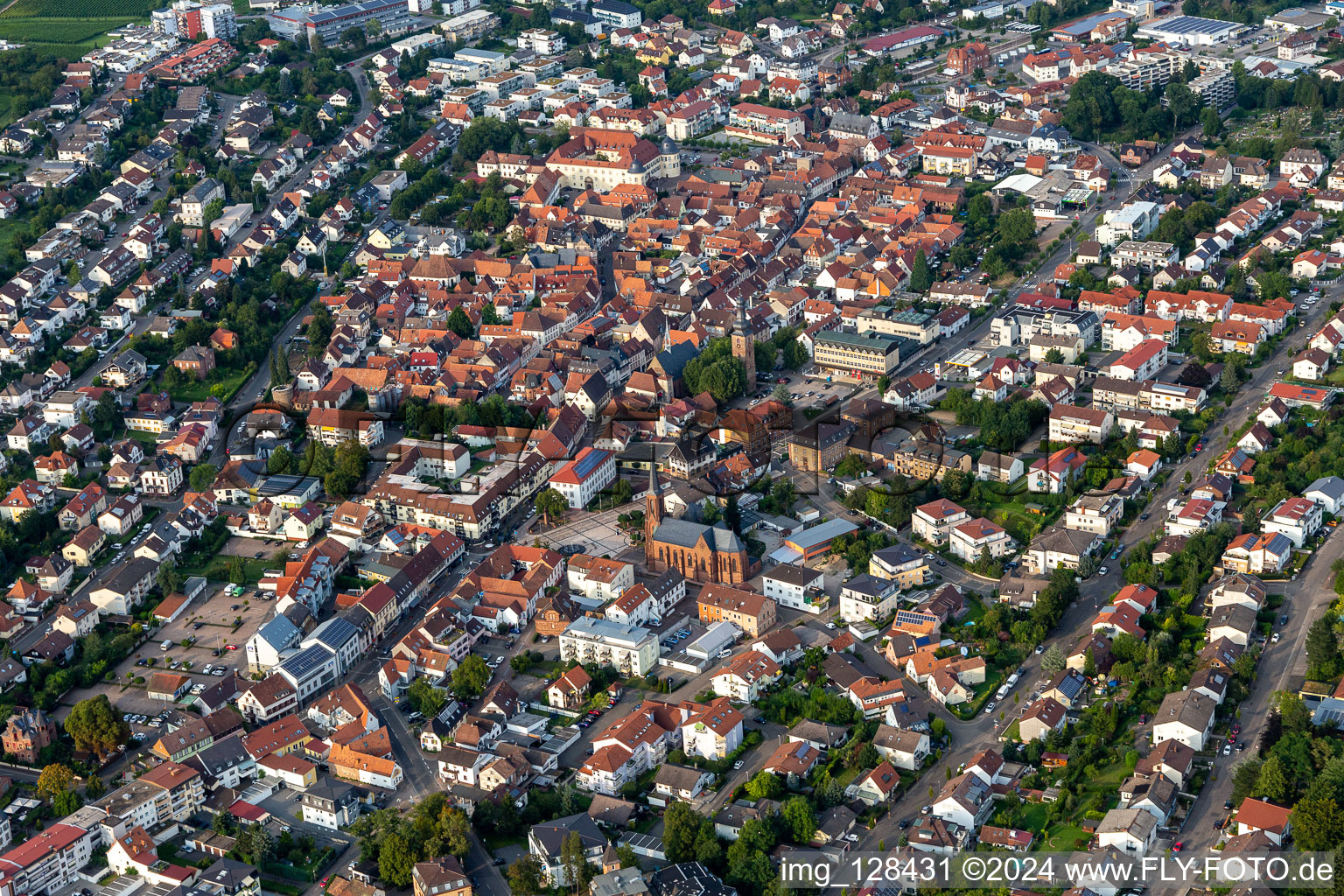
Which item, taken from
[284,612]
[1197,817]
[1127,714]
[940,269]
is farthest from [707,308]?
[1197,817]

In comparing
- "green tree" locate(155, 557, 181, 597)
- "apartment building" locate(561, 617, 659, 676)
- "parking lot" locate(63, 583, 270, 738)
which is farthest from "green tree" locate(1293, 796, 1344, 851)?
"green tree" locate(155, 557, 181, 597)

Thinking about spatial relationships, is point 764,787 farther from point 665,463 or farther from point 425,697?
point 665,463

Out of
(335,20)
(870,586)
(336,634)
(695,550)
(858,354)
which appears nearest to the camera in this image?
(336,634)

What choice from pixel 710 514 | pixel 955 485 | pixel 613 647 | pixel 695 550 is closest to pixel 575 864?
pixel 613 647

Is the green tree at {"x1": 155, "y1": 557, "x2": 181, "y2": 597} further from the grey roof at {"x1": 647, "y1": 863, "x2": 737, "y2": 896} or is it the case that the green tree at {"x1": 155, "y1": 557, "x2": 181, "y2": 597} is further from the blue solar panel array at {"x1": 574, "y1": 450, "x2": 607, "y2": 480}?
the grey roof at {"x1": 647, "y1": 863, "x2": 737, "y2": 896}

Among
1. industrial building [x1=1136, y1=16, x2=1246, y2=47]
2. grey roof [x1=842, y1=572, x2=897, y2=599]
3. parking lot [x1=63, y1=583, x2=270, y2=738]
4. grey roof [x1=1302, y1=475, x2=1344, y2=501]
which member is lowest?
parking lot [x1=63, y1=583, x2=270, y2=738]

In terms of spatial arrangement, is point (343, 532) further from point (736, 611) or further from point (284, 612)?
point (736, 611)
